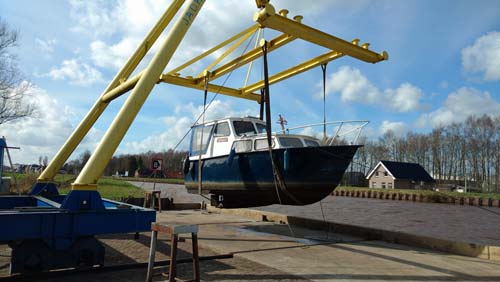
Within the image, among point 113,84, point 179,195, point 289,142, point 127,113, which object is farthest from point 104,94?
point 179,195

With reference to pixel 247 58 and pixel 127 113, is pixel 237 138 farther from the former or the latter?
pixel 127 113

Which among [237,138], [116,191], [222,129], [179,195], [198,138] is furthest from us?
[179,195]

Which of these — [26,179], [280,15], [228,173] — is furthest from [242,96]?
[26,179]

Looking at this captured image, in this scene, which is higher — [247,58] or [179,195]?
[247,58]

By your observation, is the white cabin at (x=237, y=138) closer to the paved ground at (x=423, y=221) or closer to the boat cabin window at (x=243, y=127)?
the boat cabin window at (x=243, y=127)

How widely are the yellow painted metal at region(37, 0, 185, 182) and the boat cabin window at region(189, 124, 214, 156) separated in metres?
3.32

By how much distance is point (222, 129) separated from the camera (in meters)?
9.65

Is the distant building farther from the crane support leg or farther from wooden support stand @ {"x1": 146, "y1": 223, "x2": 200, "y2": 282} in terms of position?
wooden support stand @ {"x1": 146, "y1": 223, "x2": 200, "y2": 282}

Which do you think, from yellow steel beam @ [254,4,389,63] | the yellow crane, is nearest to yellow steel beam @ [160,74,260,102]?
the yellow crane

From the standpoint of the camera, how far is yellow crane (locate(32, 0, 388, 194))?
4.40 m

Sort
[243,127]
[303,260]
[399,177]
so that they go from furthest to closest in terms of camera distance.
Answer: [399,177], [243,127], [303,260]

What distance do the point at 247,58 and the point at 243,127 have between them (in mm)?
1766

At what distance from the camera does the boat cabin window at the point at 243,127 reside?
938cm

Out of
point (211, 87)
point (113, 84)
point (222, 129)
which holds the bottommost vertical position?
point (222, 129)
